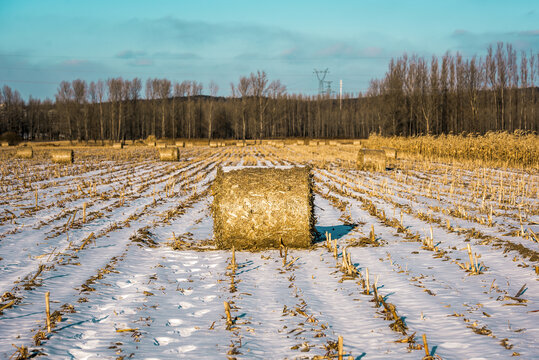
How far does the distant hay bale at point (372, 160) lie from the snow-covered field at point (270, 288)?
10.1 metres

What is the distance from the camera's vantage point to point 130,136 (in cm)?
9994

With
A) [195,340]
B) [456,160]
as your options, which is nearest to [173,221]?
[195,340]

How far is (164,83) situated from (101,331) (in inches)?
3506

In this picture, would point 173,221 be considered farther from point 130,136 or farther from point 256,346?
point 130,136

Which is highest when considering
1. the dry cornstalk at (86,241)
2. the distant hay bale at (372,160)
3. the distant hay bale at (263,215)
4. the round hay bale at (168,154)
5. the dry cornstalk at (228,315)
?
the round hay bale at (168,154)

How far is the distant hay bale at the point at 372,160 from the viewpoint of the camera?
21028mm

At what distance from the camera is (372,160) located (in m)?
21.2

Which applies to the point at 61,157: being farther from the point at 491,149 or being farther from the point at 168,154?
the point at 491,149

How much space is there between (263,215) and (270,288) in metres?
2.17

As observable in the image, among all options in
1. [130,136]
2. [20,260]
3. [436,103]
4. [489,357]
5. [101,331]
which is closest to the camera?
[489,357]

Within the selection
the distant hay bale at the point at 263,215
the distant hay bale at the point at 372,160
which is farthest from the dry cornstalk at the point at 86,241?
the distant hay bale at the point at 372,160

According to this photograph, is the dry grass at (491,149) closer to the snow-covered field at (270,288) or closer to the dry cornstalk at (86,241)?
the snow-covered field at (270,288)

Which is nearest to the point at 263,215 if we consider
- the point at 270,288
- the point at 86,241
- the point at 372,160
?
the point at 270,288

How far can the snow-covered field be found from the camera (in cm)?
404
